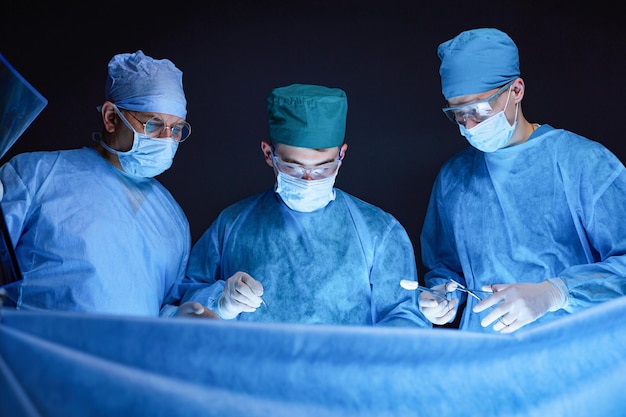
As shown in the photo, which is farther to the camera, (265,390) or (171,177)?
(171,177)

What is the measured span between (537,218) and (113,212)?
137cm

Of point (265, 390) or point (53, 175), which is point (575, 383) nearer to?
point (265, 390)

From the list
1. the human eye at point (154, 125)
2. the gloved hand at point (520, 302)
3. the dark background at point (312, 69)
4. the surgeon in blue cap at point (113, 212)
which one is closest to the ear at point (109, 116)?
the surgeon in blue cap at point (113, 212)

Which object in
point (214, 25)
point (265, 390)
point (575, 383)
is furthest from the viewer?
point (214, 25)

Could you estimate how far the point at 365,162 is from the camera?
10.9 ft

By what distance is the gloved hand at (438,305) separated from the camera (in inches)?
87.4

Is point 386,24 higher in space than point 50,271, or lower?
higher

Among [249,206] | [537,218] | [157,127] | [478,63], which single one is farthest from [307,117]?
[537,218]

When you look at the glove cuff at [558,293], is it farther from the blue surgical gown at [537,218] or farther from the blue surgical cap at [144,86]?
the blue surgical cap at [144,86]

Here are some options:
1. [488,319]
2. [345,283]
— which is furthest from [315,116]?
[488,319]

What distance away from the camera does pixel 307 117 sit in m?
2.29

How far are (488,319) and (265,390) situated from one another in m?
0.95

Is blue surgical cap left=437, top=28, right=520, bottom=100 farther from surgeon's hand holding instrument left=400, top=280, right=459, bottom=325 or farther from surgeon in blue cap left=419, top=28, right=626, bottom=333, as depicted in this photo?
surgeon's hand holding instrument left=400, top=280, right=459, bottom=325

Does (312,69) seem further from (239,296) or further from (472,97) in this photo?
(239,296)
